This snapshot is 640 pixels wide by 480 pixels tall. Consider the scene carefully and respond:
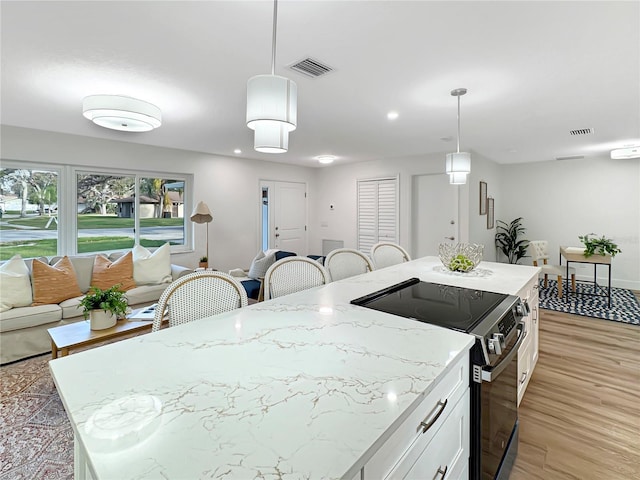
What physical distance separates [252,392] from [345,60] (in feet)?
6.82

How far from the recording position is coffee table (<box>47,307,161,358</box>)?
243 centimetres

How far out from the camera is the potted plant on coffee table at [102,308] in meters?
2.64

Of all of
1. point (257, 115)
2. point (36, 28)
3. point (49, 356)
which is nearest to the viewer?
point (257, 115)

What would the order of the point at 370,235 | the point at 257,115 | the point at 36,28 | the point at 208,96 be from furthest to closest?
the point at 370,235, the point at 208,96, the point at 36,28, the point at 257,115

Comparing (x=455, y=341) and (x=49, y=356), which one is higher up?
(x=455, y=341)

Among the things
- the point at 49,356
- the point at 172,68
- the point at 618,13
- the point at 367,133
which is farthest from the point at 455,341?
the point at 49,356

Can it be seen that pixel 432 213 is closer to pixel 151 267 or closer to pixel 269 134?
pixel 151 267

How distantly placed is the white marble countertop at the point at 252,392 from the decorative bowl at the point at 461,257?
1324mm

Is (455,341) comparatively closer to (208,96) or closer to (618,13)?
(618,13)

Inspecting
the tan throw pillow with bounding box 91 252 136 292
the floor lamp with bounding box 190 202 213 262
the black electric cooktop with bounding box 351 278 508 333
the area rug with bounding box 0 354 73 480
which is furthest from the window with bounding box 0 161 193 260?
the black electric cooktop with bounding box 351 278 508 333

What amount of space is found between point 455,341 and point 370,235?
522 cm

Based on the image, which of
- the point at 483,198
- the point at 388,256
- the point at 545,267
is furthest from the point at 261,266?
the point at 545,267

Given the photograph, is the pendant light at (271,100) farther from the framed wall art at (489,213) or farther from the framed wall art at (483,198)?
the framed wall art at (489,213)

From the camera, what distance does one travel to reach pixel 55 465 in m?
1.79
